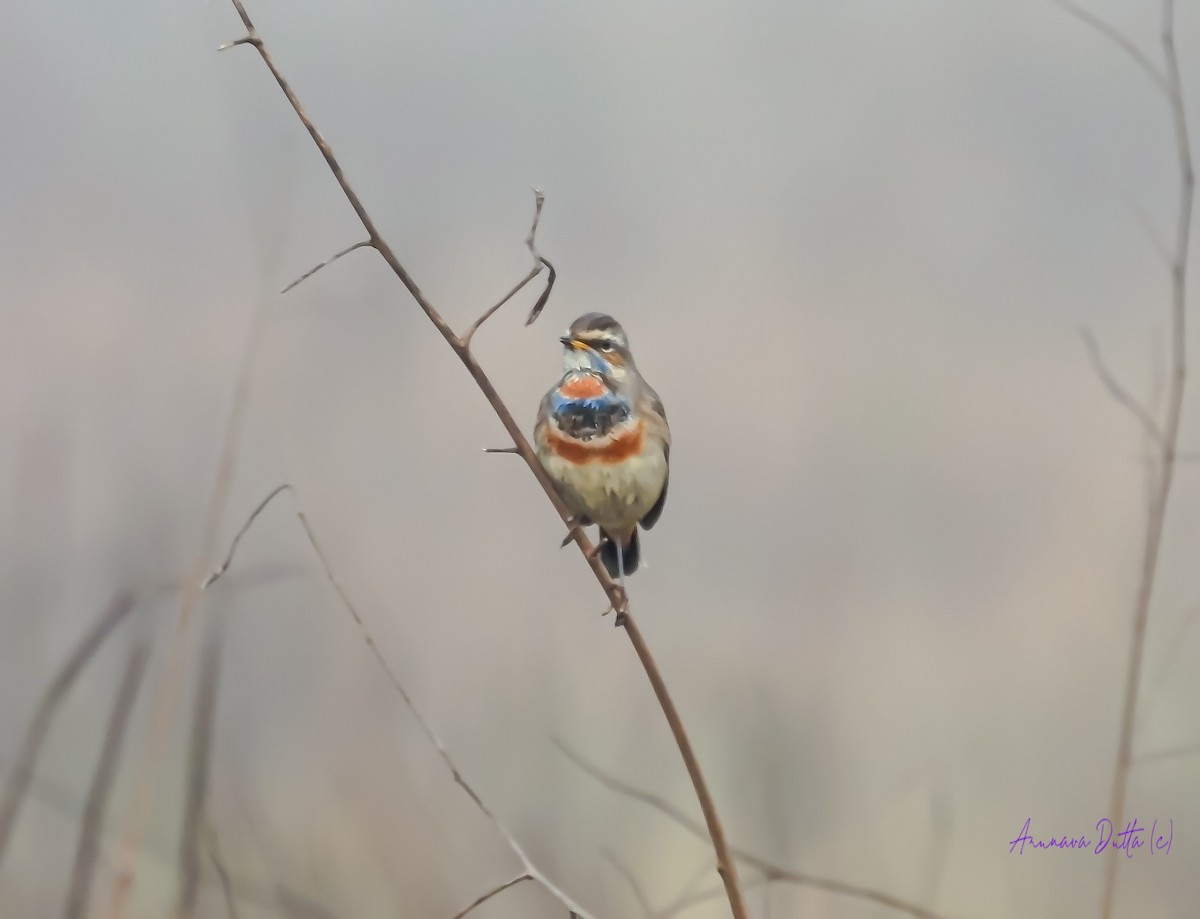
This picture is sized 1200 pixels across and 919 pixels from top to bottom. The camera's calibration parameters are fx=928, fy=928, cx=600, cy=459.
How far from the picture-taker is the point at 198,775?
1174 millimetres

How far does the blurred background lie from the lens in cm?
120

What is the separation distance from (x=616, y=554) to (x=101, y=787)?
71 cm

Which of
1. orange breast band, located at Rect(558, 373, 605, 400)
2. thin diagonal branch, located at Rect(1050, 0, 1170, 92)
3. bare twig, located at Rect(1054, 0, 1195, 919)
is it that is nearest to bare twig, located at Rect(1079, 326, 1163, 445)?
bare twig, located at Rect(1054, 0, 1195, 919)

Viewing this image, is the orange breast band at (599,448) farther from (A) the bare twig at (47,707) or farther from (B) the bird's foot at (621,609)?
(A) the bare twig at (47,707)

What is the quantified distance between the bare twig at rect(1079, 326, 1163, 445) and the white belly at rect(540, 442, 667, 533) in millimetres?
673

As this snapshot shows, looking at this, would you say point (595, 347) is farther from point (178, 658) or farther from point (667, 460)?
point (178, 658)

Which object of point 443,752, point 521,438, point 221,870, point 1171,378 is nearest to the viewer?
point 521,438

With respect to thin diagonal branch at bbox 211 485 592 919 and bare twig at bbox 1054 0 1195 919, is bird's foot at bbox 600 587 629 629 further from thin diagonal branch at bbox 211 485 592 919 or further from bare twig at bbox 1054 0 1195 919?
bare twig at bbox 1054 0 1195 919

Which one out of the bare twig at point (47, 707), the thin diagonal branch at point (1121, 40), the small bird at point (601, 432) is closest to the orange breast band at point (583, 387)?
the small bird at point (601, 432)

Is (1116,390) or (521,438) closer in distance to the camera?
(521,438)

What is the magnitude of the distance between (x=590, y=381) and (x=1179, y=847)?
976mm

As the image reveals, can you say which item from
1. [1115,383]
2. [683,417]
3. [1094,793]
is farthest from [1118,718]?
[683,417]

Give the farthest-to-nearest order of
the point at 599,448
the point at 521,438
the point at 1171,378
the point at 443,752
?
1. the point at 1171,378
2. the point at 599,448
3. the point at 443,752
4. the point at 521,438

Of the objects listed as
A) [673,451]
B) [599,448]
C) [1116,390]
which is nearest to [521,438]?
[599,448]
